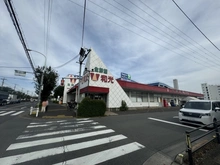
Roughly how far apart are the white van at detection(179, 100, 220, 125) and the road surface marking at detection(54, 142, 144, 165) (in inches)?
202

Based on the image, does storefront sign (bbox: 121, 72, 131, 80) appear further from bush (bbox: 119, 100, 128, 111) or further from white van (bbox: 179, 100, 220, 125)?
white van (bbox: 179, 100, 220, 125)

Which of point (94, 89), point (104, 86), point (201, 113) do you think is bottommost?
point (201, 113)

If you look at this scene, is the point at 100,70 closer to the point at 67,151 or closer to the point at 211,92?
the point at 67,151

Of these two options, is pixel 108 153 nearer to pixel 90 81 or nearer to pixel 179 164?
pixel 179 164

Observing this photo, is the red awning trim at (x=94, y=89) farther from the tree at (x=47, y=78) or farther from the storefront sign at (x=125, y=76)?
the storefront sign at (x=125, y=76)

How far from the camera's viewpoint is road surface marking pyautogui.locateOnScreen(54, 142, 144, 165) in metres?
2.97

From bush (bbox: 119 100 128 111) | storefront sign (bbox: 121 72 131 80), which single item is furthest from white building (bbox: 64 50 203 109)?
storefront sign (bbox: 121 72 131 80)

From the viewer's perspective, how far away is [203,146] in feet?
12.1

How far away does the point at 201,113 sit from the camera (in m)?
6.58

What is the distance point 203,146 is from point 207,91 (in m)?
51.5

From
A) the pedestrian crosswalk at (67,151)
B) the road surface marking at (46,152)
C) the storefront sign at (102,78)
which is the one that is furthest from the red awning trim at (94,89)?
the road surface marking at (46,152)

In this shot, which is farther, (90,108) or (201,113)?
(90,108)

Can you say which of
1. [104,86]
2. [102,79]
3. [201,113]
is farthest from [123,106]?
[201,113]

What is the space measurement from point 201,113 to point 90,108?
30.0 feet
